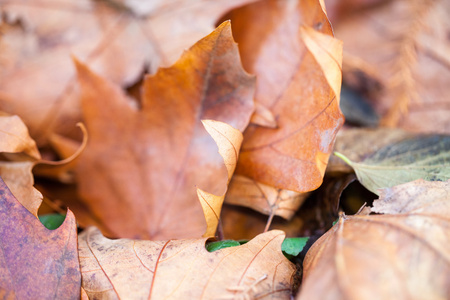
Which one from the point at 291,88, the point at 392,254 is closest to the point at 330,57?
the point at 291,88

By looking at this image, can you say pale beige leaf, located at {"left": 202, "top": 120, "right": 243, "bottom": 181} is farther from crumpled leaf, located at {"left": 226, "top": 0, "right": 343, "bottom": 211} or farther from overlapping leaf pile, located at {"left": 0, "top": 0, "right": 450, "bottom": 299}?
crumpled leaf, located at {"left": 226, "top": 0, "right": 343, "bottom": 211}

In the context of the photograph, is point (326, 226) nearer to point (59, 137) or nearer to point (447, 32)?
point (59, 137)

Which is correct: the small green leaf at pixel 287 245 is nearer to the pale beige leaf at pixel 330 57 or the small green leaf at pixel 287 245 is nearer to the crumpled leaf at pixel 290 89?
the crumpled leaf at pixel 290 89

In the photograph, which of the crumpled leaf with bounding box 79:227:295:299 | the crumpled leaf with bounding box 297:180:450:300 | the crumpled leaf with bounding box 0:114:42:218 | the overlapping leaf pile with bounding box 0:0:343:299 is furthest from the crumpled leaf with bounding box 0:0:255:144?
the crumpled leaf with bounding box 297:180:450:300

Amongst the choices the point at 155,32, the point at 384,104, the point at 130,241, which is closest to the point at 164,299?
the point at 130,241

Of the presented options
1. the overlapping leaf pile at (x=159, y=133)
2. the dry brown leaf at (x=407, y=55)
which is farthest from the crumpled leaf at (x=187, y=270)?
the dry brown leaf at (x=407, y=55)

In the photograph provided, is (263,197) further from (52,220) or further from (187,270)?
(52,220)
